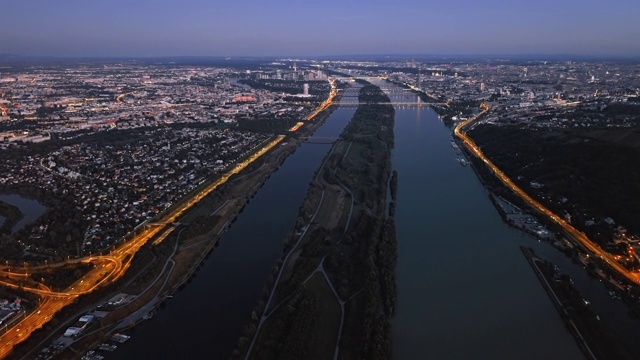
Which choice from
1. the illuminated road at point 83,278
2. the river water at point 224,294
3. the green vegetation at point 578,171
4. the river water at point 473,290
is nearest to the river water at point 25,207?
the illuminated road at point 83,278

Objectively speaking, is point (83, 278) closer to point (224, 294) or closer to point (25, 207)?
point (224, 294)

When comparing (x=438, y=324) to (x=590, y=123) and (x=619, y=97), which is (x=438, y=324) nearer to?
(x=590, y=123)

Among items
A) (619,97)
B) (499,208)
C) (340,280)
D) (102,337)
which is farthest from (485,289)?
(619,97)

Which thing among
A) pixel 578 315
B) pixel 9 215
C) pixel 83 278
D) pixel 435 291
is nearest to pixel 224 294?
pixel 83 278

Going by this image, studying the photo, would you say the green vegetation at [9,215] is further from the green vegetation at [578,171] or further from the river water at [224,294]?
the green vegetation at [578,171]

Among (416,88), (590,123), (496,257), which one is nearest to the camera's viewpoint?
(496,257)
